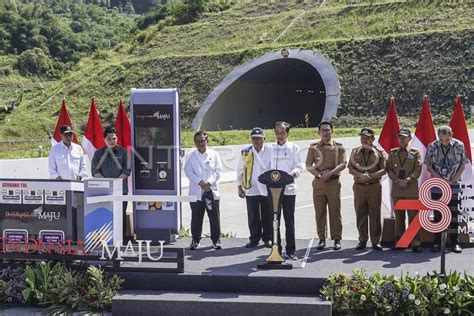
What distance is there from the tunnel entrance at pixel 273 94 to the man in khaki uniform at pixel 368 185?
20408 millimetres

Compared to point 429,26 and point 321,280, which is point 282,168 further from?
point 429,26

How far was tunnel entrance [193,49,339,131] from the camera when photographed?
30.5 m

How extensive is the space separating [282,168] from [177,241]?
2094 millimetres

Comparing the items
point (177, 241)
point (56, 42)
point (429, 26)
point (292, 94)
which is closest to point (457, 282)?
point (177, 241)

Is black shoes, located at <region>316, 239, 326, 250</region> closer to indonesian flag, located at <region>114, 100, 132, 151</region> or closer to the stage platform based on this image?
the stage platform

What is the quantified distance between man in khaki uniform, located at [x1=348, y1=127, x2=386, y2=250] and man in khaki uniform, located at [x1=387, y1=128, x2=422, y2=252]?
0.16 m

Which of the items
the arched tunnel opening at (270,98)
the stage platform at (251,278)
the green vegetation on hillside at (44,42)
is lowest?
the stage platform at (251,278)

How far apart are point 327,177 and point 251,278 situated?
1960 millimetres

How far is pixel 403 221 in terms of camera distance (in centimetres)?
823

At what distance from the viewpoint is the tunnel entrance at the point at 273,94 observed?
30.5 m

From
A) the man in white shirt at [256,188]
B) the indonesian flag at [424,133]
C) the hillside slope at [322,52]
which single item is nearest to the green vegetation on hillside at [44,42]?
the hillside slope at [322,52]

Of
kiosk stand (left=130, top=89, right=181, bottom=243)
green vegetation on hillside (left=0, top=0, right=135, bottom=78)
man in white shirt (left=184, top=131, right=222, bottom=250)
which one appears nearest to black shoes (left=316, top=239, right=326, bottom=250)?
man in white shirt (left=184, top=131, right=222, bottom=250)

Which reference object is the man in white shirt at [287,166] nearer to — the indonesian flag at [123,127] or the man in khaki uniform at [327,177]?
the man in khaki uniform at [327,177]

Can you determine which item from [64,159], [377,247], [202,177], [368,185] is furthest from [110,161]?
[377,247]
